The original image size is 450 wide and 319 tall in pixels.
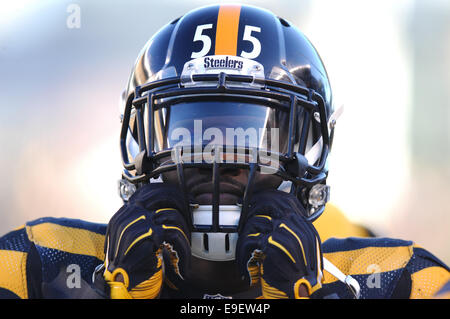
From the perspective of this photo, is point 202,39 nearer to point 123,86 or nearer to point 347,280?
point 347,280

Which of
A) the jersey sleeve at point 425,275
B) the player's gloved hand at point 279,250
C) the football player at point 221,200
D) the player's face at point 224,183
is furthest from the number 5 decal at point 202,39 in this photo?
the jersey sleeve at point 425,275

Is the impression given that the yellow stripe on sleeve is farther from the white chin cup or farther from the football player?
the white chin cup

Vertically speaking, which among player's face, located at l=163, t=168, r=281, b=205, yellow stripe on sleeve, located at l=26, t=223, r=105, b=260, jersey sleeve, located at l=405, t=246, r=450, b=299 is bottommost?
jersey sleeve, located at l=405, t=246, r=450, b=299

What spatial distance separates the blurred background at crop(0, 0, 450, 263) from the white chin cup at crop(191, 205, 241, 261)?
126cm

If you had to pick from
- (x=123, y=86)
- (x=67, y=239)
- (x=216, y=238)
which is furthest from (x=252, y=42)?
(x=123, y=86)

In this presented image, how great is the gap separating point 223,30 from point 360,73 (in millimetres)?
1234

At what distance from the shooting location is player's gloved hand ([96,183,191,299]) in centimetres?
89

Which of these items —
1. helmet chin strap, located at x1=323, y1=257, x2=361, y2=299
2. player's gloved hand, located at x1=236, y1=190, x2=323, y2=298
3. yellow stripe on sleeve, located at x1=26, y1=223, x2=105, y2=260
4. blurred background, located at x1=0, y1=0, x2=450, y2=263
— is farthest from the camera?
blurred background, located at x1=0, y1=0, x2=450, y2=263

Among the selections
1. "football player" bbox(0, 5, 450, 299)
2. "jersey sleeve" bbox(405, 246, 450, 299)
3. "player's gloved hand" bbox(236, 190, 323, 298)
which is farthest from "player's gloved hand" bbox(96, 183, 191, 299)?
"jersey sleeve" bbox(405, 246, 450, 299)

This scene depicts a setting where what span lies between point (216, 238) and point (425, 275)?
45 cm

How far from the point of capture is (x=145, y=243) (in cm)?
90

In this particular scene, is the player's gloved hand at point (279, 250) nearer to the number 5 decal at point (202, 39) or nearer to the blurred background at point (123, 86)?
the number 5 decal at point (202, 39)

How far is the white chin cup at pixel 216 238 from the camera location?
1.01 meters

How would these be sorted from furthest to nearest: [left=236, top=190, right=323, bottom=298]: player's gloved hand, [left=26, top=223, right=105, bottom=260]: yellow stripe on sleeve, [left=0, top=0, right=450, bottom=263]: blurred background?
1. [left=0, top=0, right=450, bottom=263]: blurred background
2. [left=26, top=223, right=105, bottom=260]: yellow stripe on sleeve
3. [left=236, top=190, right=323, bottom=298]: player's gloved hand
